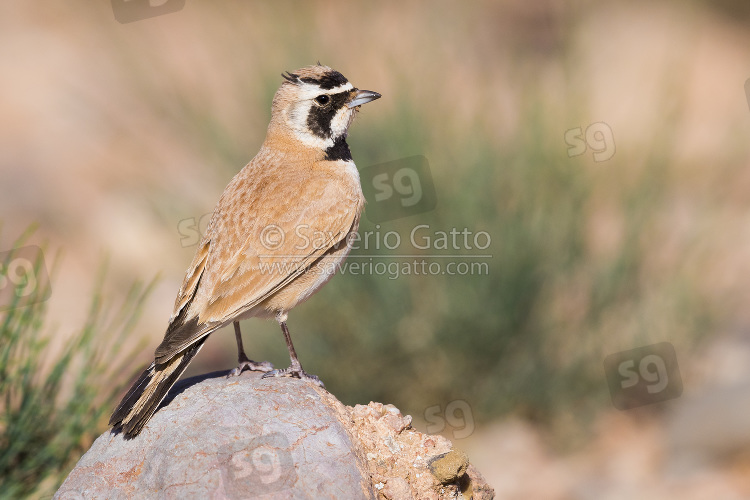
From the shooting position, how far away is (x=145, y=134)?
1522 centimetres

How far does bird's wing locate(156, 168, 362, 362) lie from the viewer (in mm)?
4746

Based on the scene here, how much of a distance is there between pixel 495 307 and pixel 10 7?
1459cm

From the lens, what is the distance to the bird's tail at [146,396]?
4.21 m

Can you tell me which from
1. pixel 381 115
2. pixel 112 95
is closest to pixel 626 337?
pixel 381 115

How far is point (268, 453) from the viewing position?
12.7ft

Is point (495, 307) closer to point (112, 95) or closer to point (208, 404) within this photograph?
point (208, 404)

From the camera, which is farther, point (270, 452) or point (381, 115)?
point (381, 115)
